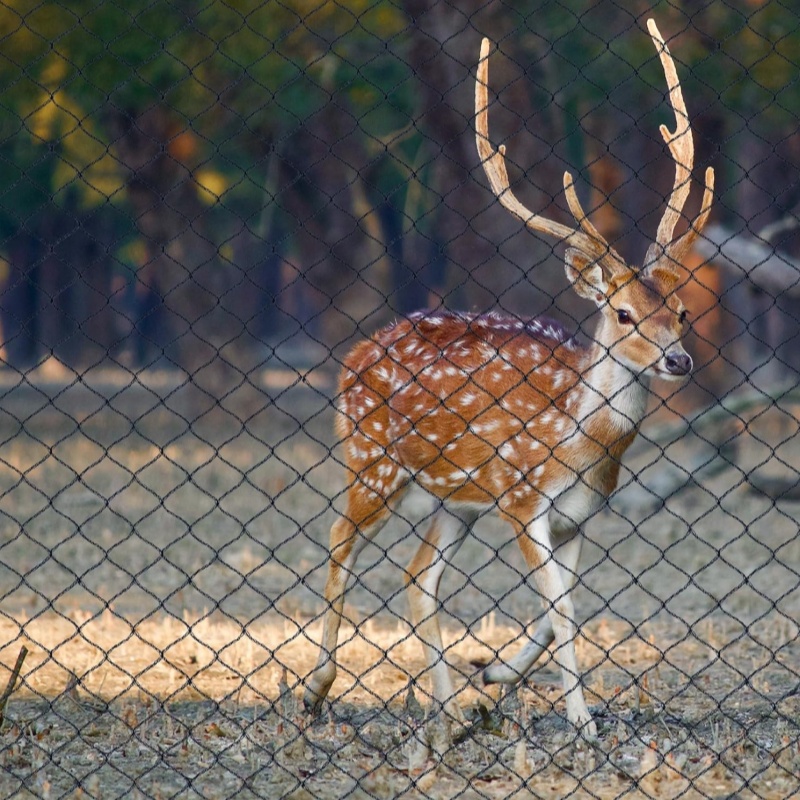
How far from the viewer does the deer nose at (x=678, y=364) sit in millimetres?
4879

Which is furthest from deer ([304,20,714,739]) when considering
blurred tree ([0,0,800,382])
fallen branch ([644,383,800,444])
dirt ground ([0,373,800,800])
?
fallen branch ([644,383,800,444])

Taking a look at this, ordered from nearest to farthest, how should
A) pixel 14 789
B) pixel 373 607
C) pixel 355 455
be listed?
pixel 14 789, pixel 355 455, pixel 373 607

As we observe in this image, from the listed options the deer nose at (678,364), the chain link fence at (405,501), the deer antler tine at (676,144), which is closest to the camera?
the chain link fence at (405,501)

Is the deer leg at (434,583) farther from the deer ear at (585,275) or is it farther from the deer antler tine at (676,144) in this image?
the deer antler tine at (676,144)

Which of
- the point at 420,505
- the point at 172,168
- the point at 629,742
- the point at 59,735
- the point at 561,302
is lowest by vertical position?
the point at 59,735

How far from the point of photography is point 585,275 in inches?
206

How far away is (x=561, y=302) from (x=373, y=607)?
4.66 metres

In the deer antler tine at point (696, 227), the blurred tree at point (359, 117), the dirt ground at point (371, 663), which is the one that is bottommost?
the dirt ground at point (371, 663)

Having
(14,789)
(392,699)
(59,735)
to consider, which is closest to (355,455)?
(392,699)

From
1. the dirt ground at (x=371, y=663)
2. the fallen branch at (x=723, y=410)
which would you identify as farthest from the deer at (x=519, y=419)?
the fallen branch at (x=723, y=410)

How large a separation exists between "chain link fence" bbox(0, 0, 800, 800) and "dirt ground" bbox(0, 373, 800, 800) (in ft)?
0.07

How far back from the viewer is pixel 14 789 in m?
4.16

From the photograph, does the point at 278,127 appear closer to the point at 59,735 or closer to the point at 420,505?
the point at 420,505

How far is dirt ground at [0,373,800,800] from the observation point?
4332 mm
